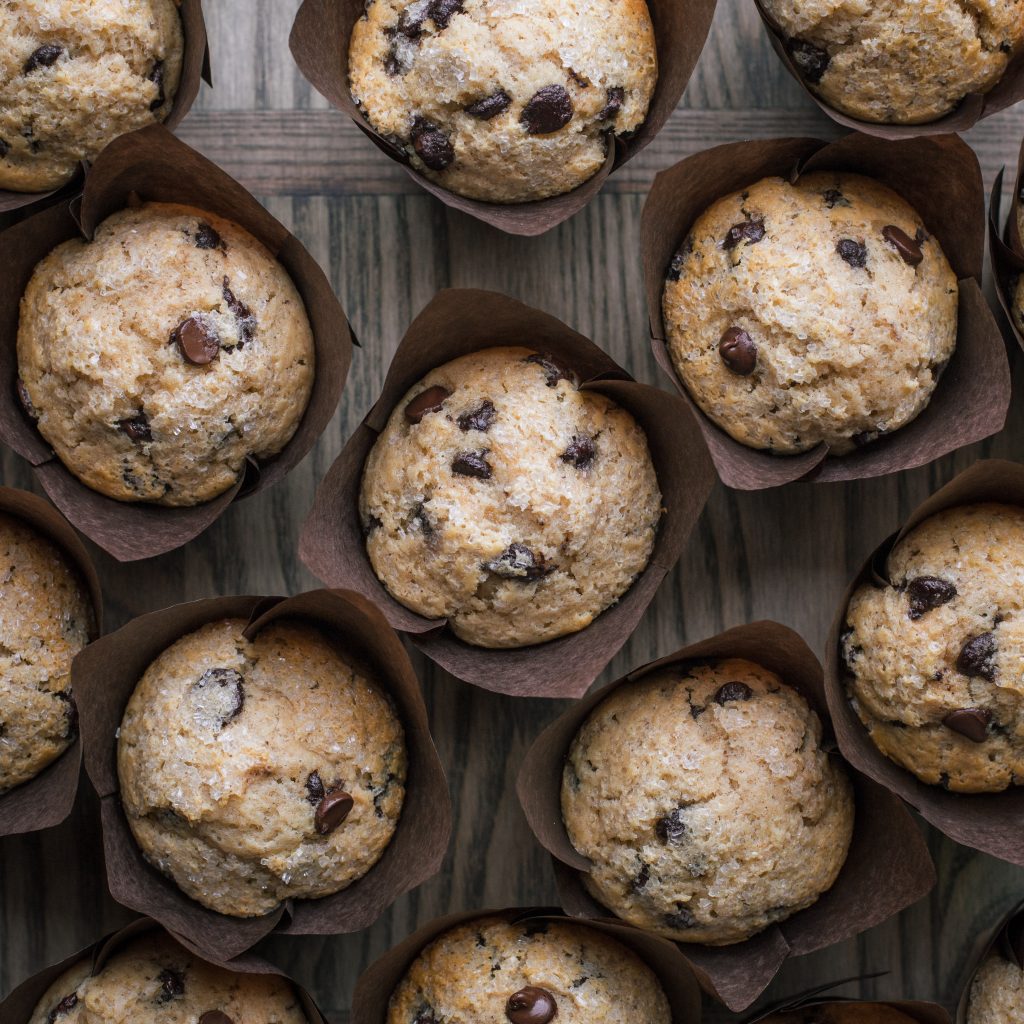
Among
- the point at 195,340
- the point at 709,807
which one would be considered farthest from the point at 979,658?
the point at 195,340

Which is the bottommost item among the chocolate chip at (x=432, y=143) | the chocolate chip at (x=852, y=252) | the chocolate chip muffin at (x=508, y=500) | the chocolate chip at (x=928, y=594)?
the chocolate chip at (x=928, y=594)

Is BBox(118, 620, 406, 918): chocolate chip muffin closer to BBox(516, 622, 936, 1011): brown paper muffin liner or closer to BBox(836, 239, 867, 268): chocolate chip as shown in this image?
BBox(516, 622, 936, 1011): brown paper muffin liner

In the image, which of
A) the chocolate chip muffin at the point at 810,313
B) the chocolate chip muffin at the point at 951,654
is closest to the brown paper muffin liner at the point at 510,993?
the chocolate chip muffin at the point at 951,654

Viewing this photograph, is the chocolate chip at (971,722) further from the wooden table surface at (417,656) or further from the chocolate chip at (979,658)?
the wooden table surface at (417,656)

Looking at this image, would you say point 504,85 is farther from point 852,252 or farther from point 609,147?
point 852,252

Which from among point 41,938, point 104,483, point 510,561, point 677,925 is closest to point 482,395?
point 510,561
